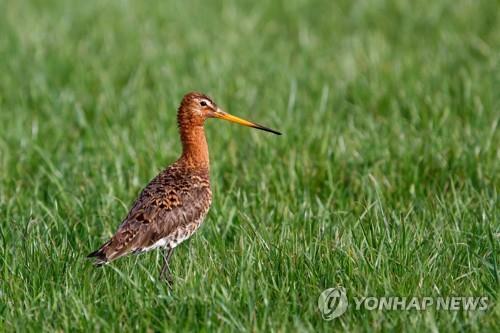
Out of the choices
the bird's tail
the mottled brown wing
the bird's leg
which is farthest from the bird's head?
the bird's tail

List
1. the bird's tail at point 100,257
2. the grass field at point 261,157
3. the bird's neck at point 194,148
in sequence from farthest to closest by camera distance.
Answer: the bird's neck at point 194,148
the bird's tail at point 100,257
the grass field at point 261,157

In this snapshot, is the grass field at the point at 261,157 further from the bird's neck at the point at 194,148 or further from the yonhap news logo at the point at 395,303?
the bird's neck at the point at 194,148

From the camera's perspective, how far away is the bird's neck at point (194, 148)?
6422 millimetres

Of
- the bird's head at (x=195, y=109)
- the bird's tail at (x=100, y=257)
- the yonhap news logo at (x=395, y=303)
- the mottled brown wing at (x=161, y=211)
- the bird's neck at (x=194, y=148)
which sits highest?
the bird's head at (x=195, y=109)

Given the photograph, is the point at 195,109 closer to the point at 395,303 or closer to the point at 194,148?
the point at 194,148

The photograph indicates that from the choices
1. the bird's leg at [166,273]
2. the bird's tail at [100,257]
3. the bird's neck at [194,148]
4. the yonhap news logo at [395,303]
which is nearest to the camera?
the yonhap news logo at [395,303]

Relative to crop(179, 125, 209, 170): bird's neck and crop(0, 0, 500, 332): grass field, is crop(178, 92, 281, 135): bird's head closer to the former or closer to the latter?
crop(179, 125, 209, 170): bird's neck

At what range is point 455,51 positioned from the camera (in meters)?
10.7

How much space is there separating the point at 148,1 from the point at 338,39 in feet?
9.21

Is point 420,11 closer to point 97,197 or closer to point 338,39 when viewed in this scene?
point 338,39

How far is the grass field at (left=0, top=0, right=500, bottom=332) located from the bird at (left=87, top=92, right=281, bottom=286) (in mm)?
124

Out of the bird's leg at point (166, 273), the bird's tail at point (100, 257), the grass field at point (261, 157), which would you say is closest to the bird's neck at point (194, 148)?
the grass field at point (261, 157)

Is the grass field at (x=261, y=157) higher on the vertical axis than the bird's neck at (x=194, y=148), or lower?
lower

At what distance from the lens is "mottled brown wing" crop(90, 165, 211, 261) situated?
5.64m
